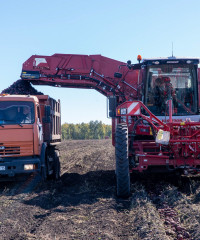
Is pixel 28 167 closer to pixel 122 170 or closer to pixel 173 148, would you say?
pixel 122 170

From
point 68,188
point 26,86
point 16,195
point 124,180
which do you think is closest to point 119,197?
point 124,180

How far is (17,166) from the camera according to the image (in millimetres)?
8336

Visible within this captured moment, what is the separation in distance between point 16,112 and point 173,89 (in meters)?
4.44

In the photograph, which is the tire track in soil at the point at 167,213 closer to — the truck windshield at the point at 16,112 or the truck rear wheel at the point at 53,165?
the truck rear wheel at the point at 53,165

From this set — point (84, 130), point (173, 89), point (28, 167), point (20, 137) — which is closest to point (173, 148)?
point (173, 89)

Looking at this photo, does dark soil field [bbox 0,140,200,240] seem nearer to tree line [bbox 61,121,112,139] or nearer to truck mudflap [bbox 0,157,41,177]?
truck mudflap [bbox 0,157,41,177]

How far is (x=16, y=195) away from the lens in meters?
7.77

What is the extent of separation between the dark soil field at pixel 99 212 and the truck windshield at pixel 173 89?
6.77ft

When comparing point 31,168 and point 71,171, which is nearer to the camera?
point 31,168

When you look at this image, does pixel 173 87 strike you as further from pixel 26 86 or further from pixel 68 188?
pixel 26 86

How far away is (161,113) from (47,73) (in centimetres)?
525

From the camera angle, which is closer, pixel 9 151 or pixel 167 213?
pixel 167 213

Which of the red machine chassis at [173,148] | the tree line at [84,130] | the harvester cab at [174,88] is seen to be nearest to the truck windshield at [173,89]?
the harvester cab at [174,88]

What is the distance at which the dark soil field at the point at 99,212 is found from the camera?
473cm
